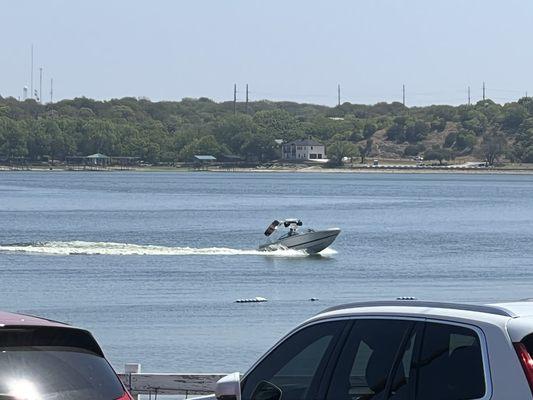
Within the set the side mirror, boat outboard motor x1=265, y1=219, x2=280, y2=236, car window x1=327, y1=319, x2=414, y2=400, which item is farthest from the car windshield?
boat outboard motor x1=265, y1=219, x2=280, y2=236

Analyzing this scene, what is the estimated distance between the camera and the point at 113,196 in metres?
157

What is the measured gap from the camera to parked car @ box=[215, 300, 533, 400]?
21.5 ft

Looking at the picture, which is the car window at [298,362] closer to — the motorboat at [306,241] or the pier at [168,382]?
the pier at [168,382]

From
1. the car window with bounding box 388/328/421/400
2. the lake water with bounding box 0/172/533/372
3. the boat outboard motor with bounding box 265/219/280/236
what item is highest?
the car window with bounding box 388/328/421/400

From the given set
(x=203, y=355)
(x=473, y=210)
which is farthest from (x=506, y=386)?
(x=473, y=210)

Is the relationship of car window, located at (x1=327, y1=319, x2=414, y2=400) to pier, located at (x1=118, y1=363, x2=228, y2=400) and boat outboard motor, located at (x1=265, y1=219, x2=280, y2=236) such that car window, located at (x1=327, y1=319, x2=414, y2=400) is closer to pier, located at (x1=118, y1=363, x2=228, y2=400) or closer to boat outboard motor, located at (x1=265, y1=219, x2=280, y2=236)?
pier, located at (x1=118, y1=363, x2=228, y2=400)

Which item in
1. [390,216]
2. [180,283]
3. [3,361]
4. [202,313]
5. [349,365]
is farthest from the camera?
[390,216]

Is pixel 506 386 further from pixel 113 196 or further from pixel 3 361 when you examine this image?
pixel 113 196

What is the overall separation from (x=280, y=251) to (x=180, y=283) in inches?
598

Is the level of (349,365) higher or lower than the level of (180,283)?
higher

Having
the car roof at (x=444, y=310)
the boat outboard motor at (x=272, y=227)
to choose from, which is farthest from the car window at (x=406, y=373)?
the boat outboard motor at (x=272, y=227)

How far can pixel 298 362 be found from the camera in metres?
7.82

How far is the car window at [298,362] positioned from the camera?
7.65 meters

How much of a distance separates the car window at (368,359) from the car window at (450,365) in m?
0.21
